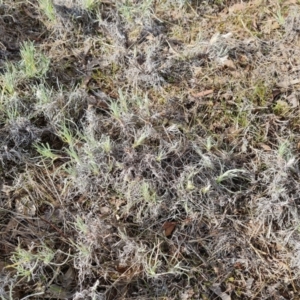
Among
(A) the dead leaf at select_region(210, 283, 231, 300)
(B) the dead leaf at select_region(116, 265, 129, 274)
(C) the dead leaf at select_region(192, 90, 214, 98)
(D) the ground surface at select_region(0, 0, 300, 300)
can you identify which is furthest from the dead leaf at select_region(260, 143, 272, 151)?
(B) the dead leaf at select_region(116, 265, 129, 274)

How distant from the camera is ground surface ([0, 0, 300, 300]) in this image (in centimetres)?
179

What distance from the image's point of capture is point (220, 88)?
219 cm

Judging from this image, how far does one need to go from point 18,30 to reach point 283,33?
56.1 inches

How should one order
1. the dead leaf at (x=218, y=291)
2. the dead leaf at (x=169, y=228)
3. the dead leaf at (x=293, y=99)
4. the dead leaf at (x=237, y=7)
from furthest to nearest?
the dead leaf at (x=237, y=7), the dead leaf at (x=293, y=99), the dead leaf at (x=169, y=228), the dead leaf at (x=218, y=291)

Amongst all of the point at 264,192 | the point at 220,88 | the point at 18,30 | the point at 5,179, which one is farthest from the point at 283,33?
the point at 5,179

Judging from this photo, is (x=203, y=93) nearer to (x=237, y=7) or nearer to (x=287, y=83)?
(x=287, y=83)

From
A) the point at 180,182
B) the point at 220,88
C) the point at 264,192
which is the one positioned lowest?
the point at 264,192

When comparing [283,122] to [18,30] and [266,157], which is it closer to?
[266,157]

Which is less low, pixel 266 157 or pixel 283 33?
pixel 283 33

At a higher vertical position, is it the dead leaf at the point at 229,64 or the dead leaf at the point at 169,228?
the dead leaf at the point at 229,64

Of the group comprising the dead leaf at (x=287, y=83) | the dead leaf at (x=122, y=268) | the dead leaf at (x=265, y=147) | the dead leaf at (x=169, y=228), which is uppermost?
the dead leaf at (x=287, y=83)

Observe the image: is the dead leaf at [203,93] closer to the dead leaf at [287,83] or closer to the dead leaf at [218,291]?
the dead leaf at [287,83]

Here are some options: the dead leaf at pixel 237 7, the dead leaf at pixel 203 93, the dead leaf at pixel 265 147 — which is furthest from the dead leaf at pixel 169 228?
the dead leaf at pixel 237 7

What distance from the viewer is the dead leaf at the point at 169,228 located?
73.5 inches
